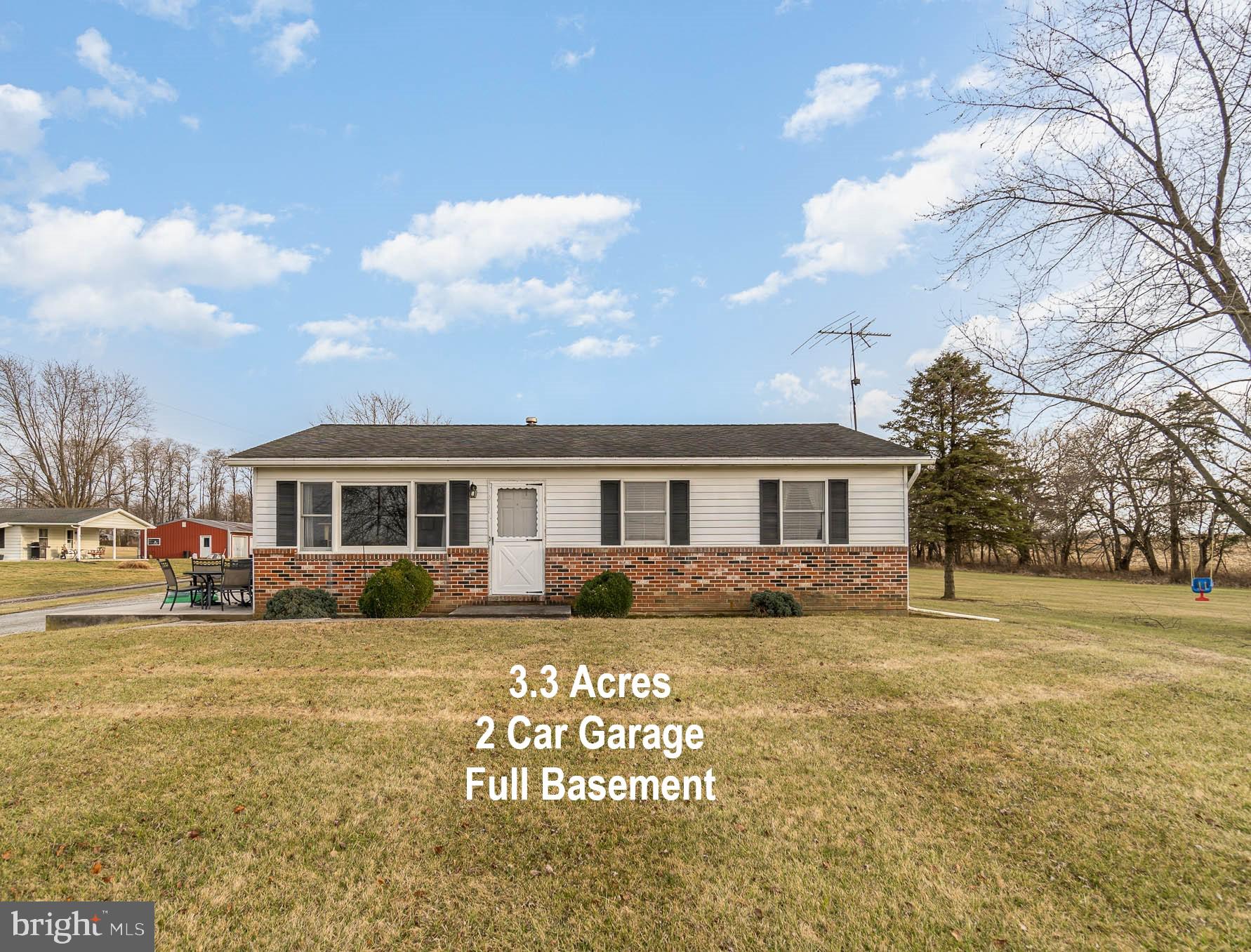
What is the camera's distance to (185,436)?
187 feet

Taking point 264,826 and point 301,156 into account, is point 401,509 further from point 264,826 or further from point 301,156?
point 301,156

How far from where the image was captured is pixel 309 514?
1161 cm

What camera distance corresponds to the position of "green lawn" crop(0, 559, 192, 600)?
2016 cm

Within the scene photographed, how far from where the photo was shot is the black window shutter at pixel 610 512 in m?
12.0

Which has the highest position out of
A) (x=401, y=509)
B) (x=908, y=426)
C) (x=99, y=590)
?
(x=908, y=426)

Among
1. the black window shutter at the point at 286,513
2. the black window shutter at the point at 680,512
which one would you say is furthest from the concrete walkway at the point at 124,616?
the black window shutter at the point at 680,512

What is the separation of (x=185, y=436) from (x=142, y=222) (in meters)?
47.1

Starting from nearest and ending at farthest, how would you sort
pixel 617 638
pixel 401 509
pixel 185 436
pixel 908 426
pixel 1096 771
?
pixel 1096 771 < pixel 617 638 < pixel 401 509 < pixel 908 426 < pixel 185 436

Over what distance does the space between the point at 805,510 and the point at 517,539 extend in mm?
5921

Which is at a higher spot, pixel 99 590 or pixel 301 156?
pixel 301 156

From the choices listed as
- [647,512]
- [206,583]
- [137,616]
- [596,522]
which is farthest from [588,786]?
[206,583]

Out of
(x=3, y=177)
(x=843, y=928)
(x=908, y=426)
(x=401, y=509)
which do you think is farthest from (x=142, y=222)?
(x=908, y=426)

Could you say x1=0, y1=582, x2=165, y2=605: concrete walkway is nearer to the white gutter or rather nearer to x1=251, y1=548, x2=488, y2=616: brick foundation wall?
x1=251, y1=548, x2=488, y2=616: brick foundation wall

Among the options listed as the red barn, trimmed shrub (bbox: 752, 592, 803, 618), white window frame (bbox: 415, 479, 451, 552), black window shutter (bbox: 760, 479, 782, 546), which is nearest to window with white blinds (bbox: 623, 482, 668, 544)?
black window shutter (bbox: 760, 479, 782, 546)
